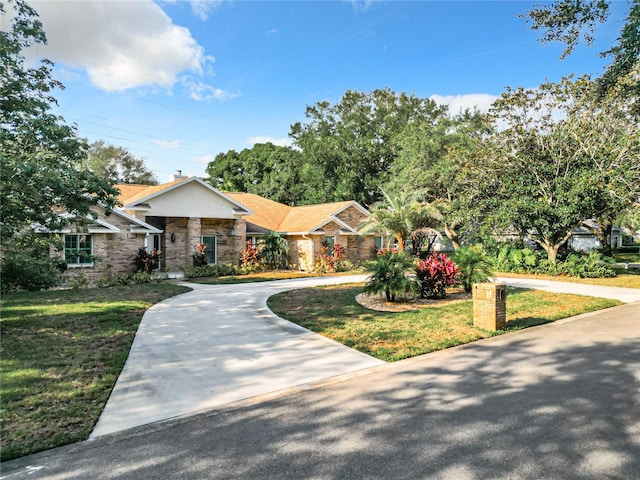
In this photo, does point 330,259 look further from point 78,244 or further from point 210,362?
point 210,362

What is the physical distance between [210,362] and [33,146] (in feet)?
19.9

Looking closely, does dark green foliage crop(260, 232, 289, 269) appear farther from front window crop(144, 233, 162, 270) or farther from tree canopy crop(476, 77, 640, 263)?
tree canopy crop(476, 77, 640, 263)

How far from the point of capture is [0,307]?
10617mm

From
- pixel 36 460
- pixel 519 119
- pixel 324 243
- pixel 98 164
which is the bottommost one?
pixel 36 460

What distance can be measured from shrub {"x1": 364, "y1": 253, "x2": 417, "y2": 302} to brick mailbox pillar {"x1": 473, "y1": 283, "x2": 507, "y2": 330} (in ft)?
9.01

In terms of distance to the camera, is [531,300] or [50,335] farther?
[531,300]

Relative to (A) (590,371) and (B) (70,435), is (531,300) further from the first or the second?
(B) (70,435)

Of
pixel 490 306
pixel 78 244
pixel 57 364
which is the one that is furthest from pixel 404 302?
pixel 78 244

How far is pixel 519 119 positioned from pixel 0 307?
75.6ft

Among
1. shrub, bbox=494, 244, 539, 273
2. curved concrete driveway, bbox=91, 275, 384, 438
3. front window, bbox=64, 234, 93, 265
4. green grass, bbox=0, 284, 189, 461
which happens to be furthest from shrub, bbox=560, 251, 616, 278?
front window, bbox=64, 234, 93, 265

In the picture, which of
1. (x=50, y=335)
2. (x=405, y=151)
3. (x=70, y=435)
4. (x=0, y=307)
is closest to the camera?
(x=70, y=435)

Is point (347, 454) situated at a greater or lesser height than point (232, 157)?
lesser

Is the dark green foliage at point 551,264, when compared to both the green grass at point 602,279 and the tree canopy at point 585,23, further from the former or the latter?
the tree canopy at point 585,23

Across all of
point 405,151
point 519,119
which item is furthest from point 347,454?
point 405,151
